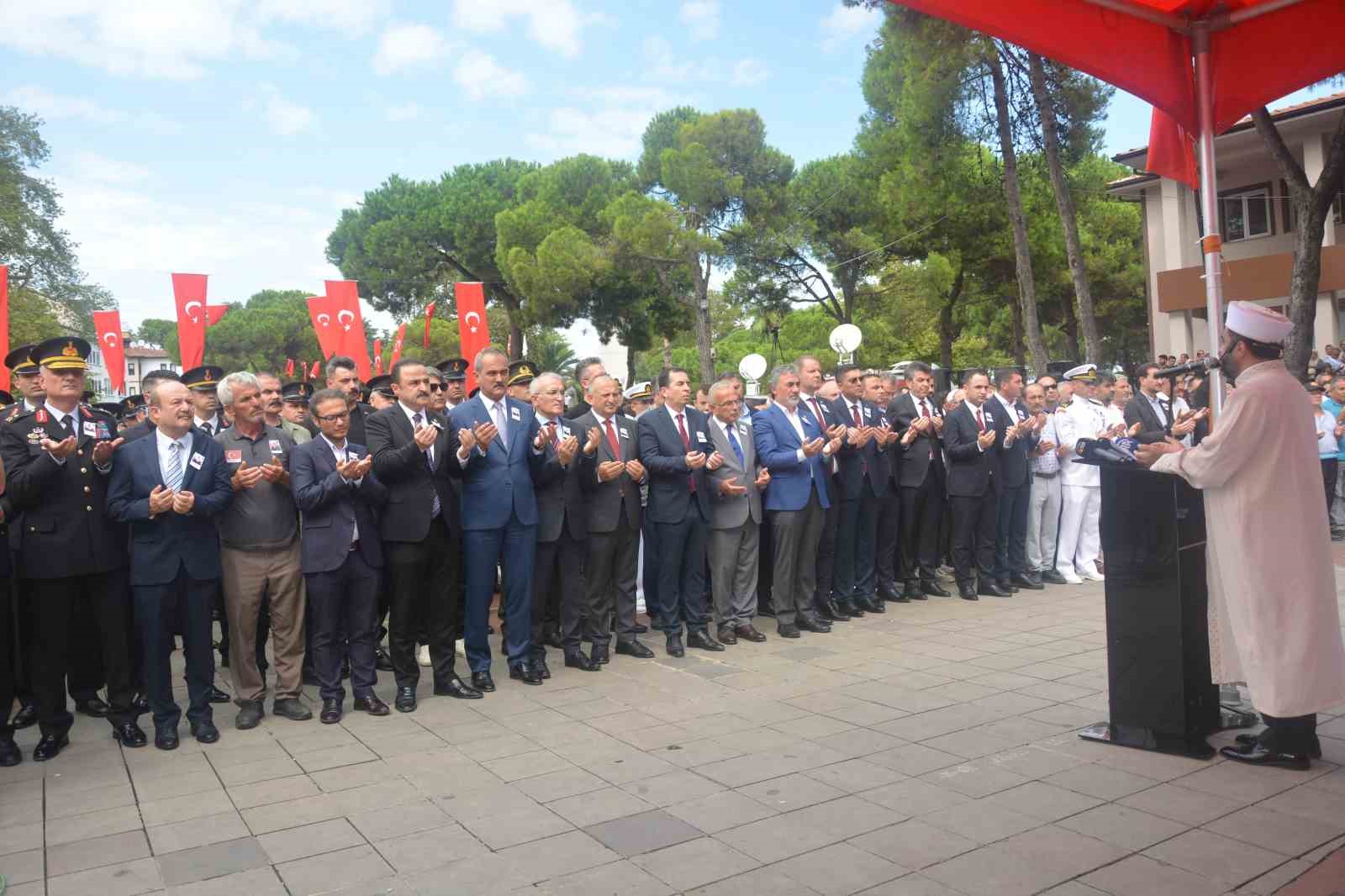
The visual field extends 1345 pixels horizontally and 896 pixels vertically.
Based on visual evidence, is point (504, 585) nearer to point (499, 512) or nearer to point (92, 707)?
point (499, 512)

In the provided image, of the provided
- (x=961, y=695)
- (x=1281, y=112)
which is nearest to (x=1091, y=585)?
(x=961, y=695)

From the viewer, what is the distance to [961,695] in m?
6.28

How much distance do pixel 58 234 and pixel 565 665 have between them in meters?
40.2

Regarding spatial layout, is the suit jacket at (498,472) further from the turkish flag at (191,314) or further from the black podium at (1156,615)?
the turkish flag at (191,314)

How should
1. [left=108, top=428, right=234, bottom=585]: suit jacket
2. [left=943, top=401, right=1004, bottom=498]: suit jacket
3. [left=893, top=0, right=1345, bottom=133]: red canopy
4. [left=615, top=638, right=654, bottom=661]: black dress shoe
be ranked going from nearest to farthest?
[left=893, top=0, right=1345, bottom=133]: red canopy → [left=108, top=428, right=234, bottom=585]: suit jacket → [left=615, top=638, right=654, bottom=661]: black dress shoe → [left=943, top=401, right=1004, bottom=498]: suit jacket

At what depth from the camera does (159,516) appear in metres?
5.68

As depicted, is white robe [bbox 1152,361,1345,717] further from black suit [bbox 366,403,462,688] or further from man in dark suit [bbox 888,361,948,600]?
man in dark suit [bbox 888,361,948,600]

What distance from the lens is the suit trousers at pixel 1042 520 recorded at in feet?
34.0

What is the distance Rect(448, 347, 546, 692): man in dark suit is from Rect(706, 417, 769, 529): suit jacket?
5.54 ft

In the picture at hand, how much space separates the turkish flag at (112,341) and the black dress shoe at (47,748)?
37.0 ft

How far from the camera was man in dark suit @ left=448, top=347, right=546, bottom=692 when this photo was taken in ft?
22.2

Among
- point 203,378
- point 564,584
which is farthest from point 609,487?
point 203,378

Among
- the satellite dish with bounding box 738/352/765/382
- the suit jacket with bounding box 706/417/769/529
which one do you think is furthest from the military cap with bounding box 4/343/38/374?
the satellite dish with bounding box 738/352/765/382

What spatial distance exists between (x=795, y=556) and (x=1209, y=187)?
4.21 m
